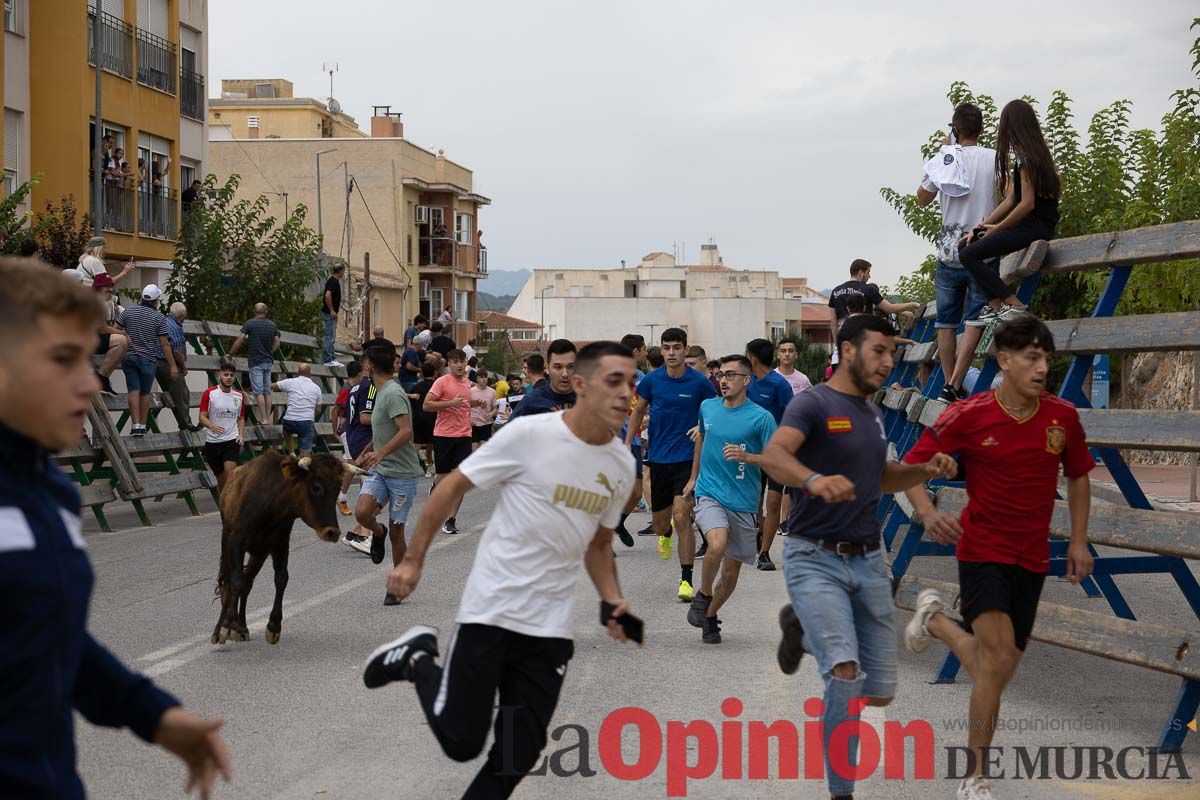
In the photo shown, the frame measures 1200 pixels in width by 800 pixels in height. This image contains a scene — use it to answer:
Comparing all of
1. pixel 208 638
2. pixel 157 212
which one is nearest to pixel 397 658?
pixel 208 638

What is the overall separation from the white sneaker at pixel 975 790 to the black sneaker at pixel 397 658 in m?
2.51

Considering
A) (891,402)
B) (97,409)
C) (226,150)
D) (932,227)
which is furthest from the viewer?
(226,150)

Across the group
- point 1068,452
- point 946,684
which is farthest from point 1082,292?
point 1068,452

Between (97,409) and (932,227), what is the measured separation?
15760mm

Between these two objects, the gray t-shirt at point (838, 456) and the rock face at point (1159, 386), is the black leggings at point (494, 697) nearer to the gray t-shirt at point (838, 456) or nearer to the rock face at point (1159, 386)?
the gray t-shirt at point (838, 456)

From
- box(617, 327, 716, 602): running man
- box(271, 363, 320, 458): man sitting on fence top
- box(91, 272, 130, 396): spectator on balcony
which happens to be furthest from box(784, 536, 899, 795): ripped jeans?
box(271, 363, 320, 458): man sitting on fence top

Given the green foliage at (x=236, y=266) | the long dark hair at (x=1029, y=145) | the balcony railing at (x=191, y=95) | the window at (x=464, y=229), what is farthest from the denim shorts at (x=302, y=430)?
the window at (x=464, y=229)

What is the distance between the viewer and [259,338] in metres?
24.2

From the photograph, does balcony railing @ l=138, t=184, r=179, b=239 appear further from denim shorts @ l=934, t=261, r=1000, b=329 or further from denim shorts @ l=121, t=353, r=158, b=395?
denim shorts @ l=934, t=261, r=1000, b=329

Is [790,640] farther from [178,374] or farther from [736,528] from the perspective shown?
[178,374]

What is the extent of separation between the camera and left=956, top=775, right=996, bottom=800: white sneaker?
6570 mm

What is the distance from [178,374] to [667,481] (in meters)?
10.1

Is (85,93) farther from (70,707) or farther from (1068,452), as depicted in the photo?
(70,707)

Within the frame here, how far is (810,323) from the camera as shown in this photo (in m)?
148
